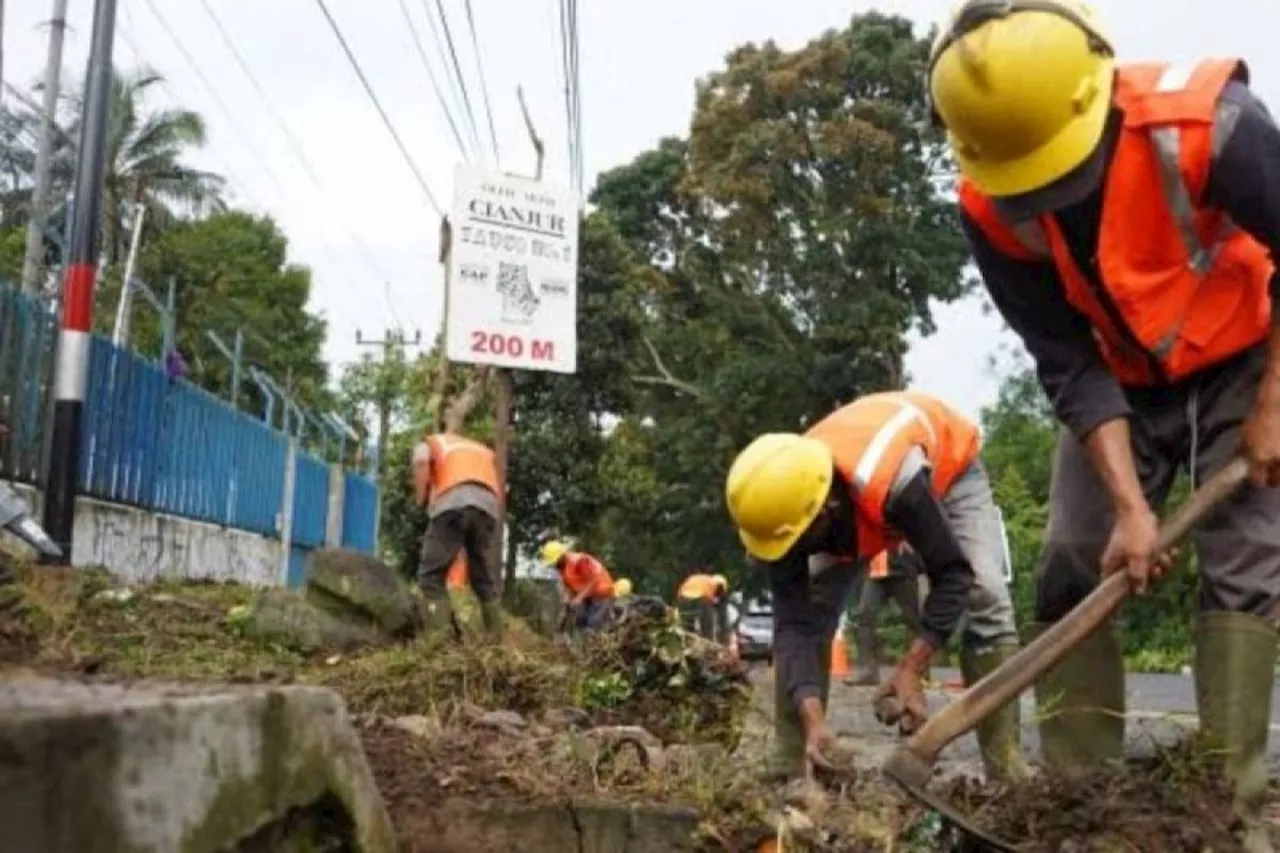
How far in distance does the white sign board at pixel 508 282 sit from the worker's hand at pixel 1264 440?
9.60 meters

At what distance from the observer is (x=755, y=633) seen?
30875 millimetres

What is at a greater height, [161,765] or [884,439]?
[884,439]

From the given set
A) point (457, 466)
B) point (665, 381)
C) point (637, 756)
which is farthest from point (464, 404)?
point (665, 381)

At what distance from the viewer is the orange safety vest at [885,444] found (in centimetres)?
446

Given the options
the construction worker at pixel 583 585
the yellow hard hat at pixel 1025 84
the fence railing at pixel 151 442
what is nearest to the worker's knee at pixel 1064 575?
the yellow hard hat at pixel 1025 84

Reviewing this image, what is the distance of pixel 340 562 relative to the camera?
30.4 ft

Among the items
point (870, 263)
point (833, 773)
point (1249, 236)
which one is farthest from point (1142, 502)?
point (870, 263)

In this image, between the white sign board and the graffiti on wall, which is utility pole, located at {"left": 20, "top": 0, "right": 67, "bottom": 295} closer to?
the graffiti on wall

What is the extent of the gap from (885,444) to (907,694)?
0.68 m

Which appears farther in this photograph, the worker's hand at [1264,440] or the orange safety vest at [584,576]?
the orange safety vest at [584,576]

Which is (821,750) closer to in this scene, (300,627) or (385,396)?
(300,627)

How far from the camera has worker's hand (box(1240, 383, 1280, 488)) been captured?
3.22 m

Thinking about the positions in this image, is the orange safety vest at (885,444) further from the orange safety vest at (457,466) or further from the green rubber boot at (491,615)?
the green rubber boot at (491,615)

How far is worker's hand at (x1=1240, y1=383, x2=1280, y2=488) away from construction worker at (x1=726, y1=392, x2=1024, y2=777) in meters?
1.10
